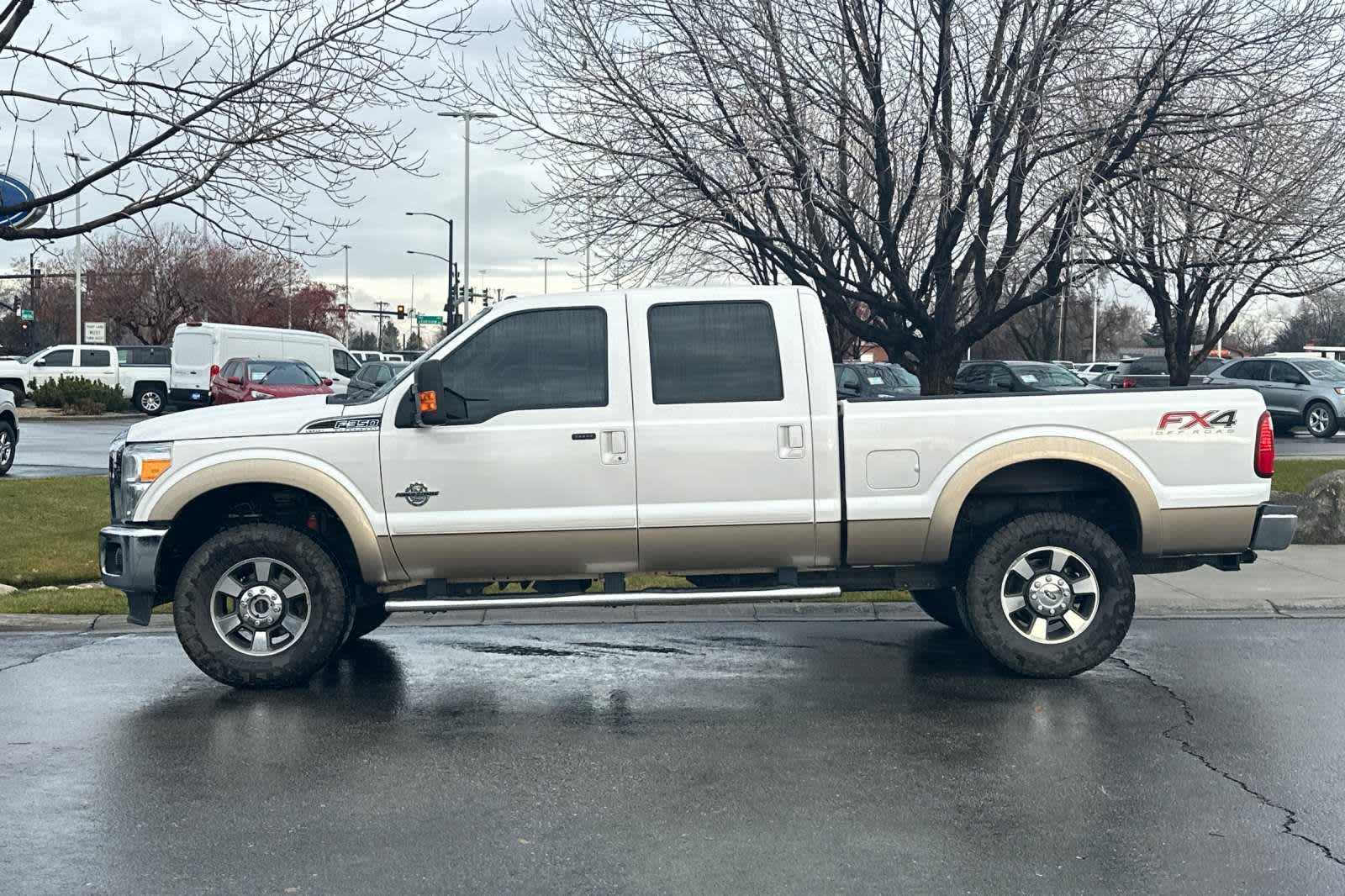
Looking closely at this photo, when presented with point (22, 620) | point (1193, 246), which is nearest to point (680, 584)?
point (22, 620)

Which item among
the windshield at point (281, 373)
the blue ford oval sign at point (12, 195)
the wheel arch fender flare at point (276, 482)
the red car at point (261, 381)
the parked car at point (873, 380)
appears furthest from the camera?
the windshield at point (281, 373)

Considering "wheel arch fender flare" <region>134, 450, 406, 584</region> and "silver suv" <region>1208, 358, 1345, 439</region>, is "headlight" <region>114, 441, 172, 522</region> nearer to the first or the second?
"wheel arch fender flare" <region>134, 450, 406, 584</region>

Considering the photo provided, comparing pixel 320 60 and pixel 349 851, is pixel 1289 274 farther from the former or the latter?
pixel 349 851

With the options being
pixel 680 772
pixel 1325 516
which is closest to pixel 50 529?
pixel 680 772

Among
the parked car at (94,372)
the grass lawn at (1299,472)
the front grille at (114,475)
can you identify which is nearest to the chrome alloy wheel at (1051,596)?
the front grille at (114,475)

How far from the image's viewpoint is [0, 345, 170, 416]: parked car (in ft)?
132

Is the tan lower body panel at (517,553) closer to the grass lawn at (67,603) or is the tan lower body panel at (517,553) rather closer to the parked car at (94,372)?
the grass lawn at (67,603)

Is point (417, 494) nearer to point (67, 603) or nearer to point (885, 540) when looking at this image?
point (885, 540)

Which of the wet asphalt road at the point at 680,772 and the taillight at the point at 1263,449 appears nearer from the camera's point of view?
the wet asphalt road at the point at 680,772

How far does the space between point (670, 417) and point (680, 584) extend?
128 inches

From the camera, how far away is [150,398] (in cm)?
4009

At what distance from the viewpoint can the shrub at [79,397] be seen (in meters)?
38.1

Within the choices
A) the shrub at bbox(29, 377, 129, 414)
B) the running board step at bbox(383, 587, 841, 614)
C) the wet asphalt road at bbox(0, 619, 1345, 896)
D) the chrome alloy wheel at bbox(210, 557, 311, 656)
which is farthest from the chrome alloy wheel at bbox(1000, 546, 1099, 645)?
the shrub at bbox(29, 377, 129, 414)

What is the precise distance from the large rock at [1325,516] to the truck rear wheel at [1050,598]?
246 inches
